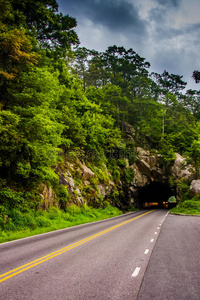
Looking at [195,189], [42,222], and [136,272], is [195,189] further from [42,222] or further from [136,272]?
[136,272]

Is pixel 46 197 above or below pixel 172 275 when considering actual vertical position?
above

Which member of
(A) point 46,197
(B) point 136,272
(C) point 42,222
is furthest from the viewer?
(A) point 46,197

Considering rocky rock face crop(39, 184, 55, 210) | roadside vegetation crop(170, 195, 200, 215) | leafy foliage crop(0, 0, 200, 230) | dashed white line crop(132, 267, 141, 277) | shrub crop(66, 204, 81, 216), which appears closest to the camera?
dashed white line crop(132, 267, 141, 277)

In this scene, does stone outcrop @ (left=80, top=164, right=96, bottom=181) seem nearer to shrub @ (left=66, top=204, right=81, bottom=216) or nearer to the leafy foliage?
the leafy foliage

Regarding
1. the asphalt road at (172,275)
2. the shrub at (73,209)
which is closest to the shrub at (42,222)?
the shrub at (73,209)

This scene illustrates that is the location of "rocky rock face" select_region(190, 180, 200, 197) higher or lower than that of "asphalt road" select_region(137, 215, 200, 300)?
higher

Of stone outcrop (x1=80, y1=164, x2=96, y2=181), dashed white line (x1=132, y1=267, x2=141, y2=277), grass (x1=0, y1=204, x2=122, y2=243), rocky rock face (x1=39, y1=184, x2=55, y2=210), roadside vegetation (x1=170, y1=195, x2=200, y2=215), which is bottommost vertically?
roadside vegetation (x1=170, y1=195, x2=200, y2=215)

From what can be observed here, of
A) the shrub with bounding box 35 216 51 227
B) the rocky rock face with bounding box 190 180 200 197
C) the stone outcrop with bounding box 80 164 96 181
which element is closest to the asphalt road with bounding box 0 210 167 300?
the shrub with bounding box 35 216 51 227

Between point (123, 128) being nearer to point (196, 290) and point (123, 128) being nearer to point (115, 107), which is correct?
point (115, 107)

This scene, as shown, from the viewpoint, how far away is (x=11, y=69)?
602 inches

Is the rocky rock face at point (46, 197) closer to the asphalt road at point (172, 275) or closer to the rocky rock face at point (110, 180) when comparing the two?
the rocky rock face at point (110, 180)

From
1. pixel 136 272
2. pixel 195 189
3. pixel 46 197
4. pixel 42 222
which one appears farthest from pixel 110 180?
pixel 136 272

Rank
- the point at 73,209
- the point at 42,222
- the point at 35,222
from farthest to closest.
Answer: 1. the point at 73,209
2. the point at 42,222
3. the point at 35,222

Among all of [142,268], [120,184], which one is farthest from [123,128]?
[142,268]
